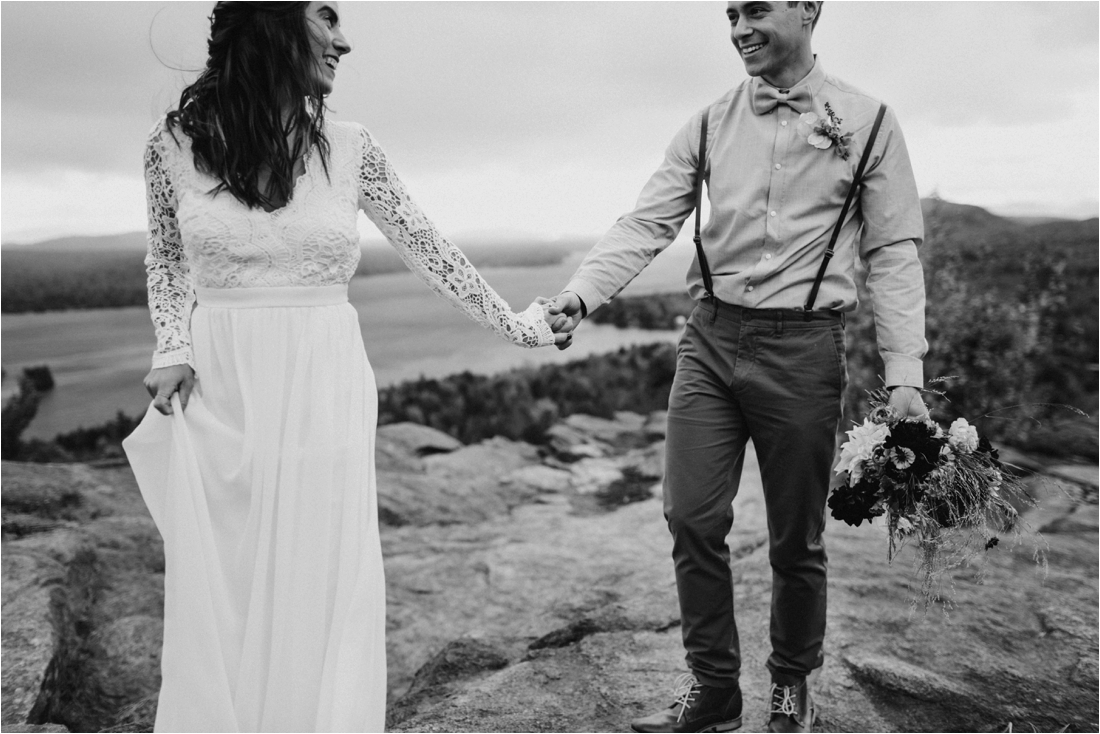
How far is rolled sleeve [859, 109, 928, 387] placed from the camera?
3.04 m

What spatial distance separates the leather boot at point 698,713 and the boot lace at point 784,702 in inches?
4.7

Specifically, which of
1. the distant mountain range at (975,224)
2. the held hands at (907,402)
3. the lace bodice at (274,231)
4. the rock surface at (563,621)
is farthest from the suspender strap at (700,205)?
the distant mountain range at (975,224)

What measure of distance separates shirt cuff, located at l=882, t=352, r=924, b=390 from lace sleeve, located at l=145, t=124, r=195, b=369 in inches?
84.2

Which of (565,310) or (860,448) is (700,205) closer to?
(565,310)

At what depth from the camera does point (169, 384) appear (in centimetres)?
250

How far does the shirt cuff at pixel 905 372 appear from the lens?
3049mm

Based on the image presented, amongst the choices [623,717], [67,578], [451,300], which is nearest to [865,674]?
[623,717]

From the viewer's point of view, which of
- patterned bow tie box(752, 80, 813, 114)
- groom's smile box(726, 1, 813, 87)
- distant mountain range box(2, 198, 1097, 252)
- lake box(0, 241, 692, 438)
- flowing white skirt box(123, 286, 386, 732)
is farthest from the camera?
distant mountain range box(2, 198, 1097, 252)

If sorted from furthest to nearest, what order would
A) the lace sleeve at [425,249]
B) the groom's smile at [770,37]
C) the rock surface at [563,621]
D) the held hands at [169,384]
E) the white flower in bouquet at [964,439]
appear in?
the rock surface at [563,621] → the groom's smile at [770,37] → the white flower in bouquet at [964,439] → the lace sleeve at [425,249] → the held hands at [169,384]

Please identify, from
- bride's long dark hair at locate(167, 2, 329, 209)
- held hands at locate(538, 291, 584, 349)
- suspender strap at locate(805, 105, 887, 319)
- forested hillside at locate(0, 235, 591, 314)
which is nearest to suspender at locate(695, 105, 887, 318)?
suspender strap at locate(805, 105, 887, 319)

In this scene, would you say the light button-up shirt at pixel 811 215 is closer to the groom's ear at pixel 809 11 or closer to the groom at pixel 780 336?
the groom at pixel 780 336

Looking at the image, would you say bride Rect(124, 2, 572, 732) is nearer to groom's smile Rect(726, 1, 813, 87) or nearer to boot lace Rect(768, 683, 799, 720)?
groom's smile Rect(726, 1, 813, 87)

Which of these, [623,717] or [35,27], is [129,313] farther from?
[623,717]

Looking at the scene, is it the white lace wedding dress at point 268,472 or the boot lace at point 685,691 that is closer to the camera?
the white lace wedding dress at point 268,472
